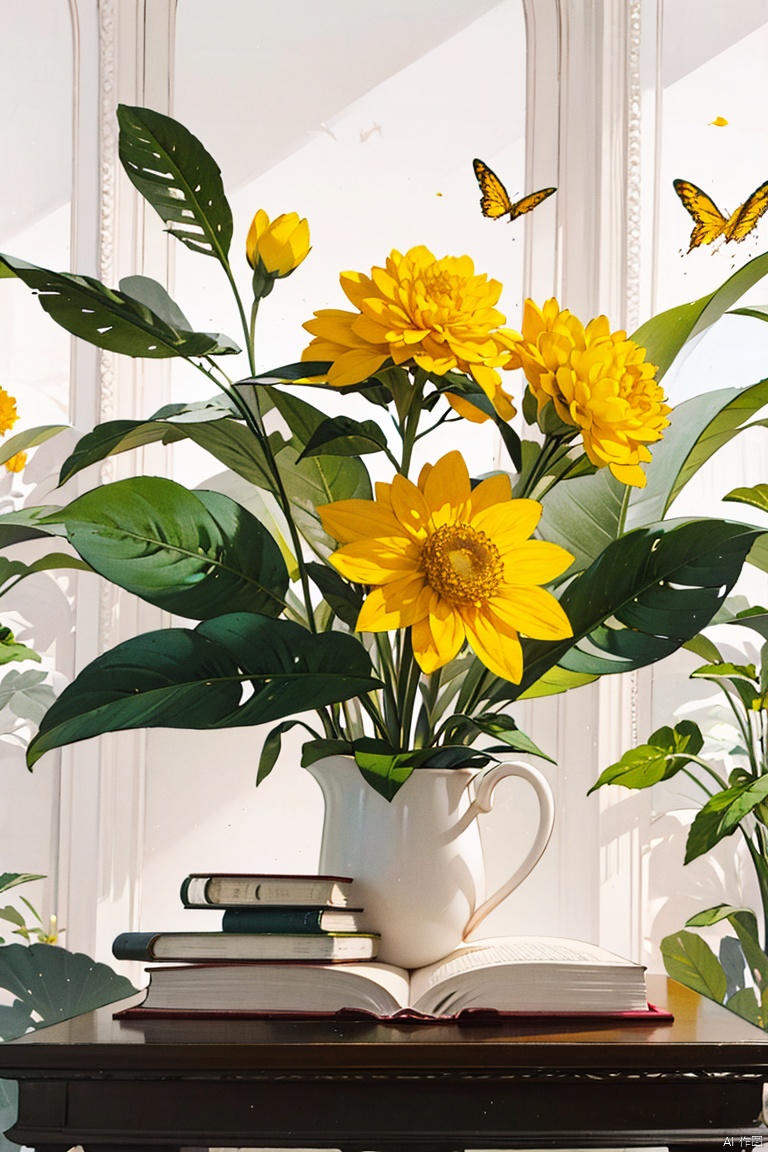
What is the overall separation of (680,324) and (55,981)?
34.5 inches

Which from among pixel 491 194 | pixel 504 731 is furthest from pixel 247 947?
pixel 491 194

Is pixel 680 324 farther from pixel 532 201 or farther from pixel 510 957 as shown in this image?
pixel 510 957

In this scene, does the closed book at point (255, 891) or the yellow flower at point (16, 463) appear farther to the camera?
the yellow flower at point (16, 463)

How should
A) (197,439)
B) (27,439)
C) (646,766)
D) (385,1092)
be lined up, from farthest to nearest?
(27,439) → (646,766) → (197,439) → (385,1092)

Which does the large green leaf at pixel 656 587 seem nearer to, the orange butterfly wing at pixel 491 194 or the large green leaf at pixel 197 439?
the large green leaf at pixel 197 439

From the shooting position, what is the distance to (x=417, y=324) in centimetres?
71

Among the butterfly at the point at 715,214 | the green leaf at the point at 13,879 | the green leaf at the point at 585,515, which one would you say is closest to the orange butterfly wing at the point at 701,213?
the butterfly at the point at 715,214

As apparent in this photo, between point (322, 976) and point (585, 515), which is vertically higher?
point (585, 515)

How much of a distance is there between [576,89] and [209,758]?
0.92 m

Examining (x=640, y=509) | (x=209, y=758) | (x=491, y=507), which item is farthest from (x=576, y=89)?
(x=209, y=758)

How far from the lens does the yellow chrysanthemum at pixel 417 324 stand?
0.71m

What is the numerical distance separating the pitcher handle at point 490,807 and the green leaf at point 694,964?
361 millimetres

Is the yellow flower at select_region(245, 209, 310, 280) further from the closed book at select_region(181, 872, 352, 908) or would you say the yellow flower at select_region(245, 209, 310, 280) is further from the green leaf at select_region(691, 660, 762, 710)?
the green leaf at select_region(691, 660, 762, 710)

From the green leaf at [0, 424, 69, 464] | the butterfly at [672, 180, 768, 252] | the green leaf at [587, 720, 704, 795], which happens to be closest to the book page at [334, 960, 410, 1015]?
the green leaf at [587, 720, 704, 795]
